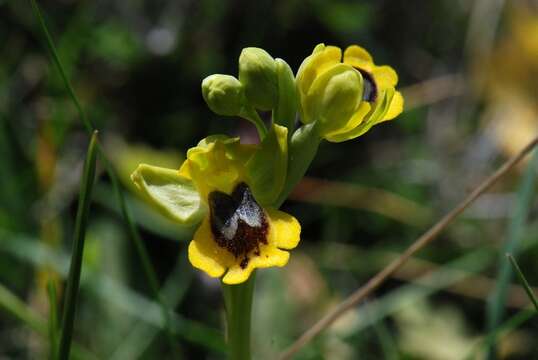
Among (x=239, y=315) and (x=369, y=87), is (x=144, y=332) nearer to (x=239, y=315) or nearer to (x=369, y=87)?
(x=239, y=315)

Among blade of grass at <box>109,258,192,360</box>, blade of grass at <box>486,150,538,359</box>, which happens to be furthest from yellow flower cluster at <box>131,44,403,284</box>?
blade of grass at <box>109,258,192,360</box>

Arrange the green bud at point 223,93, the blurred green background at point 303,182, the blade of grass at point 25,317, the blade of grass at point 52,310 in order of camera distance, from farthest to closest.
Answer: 1. the blurred green background at point 303,182
2. the blade of grass at point 25,317
3. the blade of grass at point 52,310
4. the green bud at point 223,93

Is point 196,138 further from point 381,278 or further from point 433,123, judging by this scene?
point 381,278

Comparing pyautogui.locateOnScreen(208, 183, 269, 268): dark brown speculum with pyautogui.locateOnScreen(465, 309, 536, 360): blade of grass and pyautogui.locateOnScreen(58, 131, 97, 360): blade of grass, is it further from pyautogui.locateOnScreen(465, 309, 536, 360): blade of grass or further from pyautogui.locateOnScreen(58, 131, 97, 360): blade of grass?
pyautogui.locateOnScreen(465, 309, 536, 360): blade of grass

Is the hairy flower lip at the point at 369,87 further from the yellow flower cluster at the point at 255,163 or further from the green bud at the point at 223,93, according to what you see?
the green bud at the point at 223,93

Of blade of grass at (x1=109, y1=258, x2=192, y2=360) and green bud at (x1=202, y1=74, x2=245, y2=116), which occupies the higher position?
blade of grass at (x1=109, y1=258, x2=192, y2=360)

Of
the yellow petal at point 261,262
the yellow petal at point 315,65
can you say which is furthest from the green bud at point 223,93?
the yellow petal at point 261,262
